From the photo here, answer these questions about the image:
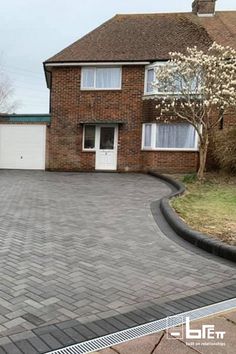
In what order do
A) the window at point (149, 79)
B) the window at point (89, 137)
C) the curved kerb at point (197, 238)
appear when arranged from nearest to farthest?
1. the curved kerb at point (197, 238)
2. the window at point (149, 79)
3. the window at point (89, 137)

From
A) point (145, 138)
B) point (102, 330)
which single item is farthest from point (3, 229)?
point (145, 138)

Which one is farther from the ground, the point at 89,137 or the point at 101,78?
the point at 101,78

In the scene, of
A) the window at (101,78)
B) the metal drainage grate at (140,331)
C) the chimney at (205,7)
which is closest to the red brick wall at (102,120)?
the window at (101,78)

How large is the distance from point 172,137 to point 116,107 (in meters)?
3.14

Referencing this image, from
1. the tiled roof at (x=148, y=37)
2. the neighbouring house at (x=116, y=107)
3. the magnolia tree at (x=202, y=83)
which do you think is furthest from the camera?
the tiled roof at (x=148, y=37)

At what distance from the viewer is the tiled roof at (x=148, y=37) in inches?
727

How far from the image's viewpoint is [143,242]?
6262mm

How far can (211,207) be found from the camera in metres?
8.91

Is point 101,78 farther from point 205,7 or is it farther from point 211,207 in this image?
point 211,207

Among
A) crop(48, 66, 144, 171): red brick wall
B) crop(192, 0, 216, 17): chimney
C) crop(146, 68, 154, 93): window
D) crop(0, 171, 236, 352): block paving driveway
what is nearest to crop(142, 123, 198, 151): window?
crop(48, 66, 144, 171): red brick wall

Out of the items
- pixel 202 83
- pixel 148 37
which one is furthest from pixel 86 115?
pixel 202 83

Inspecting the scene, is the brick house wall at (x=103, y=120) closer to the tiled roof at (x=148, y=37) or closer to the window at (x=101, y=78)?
the window at (x=101, y=78)

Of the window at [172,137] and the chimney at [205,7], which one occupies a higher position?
the chimney at [205,7]

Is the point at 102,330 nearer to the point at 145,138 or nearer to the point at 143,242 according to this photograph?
the point at 143,242
